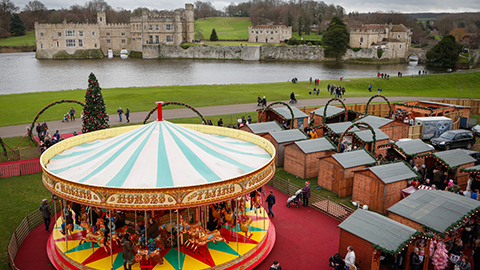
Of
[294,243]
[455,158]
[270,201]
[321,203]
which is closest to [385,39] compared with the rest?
[455,158]

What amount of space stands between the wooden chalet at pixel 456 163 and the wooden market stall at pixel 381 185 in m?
3.11

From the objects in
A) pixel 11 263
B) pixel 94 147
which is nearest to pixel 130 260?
pixel 11 263

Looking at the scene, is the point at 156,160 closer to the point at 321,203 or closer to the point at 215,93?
the point at 321,203

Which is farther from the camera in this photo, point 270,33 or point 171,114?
point 270,33

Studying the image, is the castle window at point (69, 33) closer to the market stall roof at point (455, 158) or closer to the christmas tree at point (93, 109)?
the christmas tree at point (93, 109)

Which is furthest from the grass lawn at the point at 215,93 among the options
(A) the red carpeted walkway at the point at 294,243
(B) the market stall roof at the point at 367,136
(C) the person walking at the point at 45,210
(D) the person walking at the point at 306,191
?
(D) the person walking at the point at 306,191

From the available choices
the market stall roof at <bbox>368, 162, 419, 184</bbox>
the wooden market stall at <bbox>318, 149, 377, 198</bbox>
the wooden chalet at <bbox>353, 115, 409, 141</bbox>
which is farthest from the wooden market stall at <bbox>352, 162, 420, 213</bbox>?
the wooden chalet at <bbox>353, 115, 409, 141</bbox>

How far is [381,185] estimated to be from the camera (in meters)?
16.2

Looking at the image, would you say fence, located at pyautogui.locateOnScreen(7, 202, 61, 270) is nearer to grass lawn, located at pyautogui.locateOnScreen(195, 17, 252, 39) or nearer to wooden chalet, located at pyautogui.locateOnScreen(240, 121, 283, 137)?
wooden chalet, located at pyautogui.locateOnScreen(240, 121, 283, 137)

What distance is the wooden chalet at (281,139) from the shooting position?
22.5 meters

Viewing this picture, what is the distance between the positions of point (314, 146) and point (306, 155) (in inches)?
36.8

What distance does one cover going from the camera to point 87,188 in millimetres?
10055

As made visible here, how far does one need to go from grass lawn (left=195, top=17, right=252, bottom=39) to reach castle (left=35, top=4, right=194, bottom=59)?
27.3 metres

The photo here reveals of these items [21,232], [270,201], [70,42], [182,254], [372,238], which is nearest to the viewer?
[372,238]
